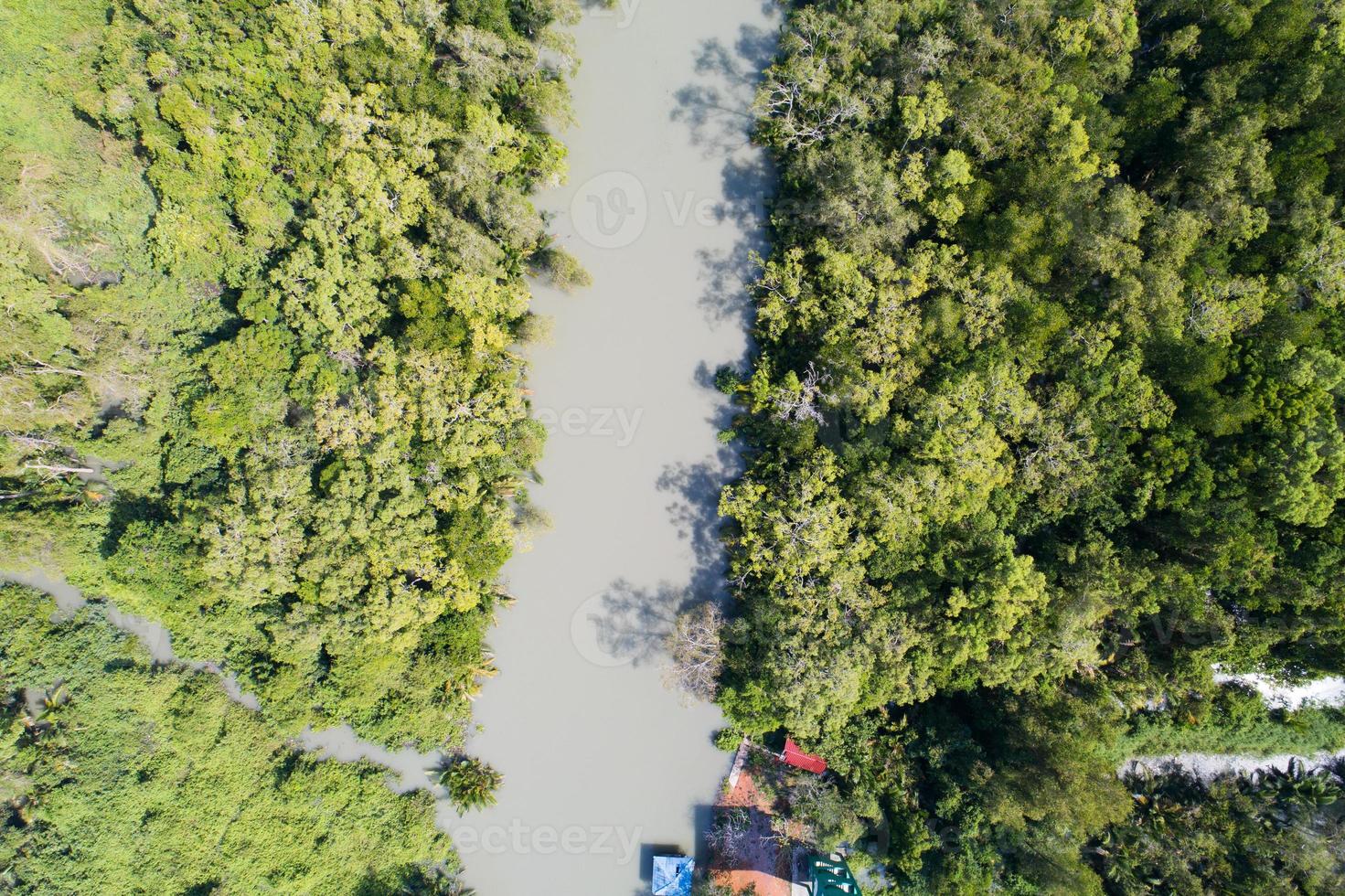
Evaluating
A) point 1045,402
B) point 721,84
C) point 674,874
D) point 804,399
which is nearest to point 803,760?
point 674,874

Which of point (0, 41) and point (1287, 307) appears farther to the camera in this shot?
point (0, 41)

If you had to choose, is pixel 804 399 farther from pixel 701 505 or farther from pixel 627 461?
pixel 627 461

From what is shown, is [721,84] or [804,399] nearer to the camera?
[804,399]

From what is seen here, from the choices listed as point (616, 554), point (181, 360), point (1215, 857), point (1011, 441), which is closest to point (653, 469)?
point (616, 554)

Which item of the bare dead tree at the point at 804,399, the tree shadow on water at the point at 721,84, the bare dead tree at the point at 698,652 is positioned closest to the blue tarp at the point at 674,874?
the bare dead tree at the point at 698,652

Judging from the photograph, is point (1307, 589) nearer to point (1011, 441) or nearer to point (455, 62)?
point (1011, 441)

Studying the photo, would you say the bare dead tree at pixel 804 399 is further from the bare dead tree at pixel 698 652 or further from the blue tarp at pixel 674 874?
the blue tarp at pixel 674 874
